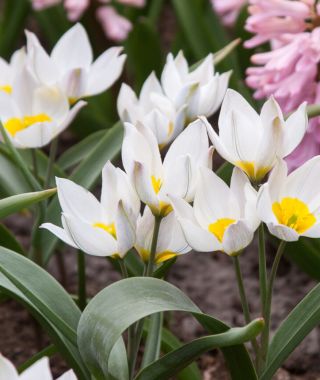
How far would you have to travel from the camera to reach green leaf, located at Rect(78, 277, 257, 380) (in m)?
0.88

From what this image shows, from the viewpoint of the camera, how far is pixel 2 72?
137 centimetres

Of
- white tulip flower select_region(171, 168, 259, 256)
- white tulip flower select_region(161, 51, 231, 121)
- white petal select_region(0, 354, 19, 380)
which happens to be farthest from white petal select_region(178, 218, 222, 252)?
white tulip flower select_region(161, 51, 231, 121)

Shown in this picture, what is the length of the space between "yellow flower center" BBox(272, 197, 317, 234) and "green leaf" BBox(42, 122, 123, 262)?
423 mm

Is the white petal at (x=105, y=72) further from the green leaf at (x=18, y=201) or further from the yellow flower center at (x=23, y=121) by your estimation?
the green leaf at (x=18, y=201)

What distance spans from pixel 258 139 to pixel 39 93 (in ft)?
1.32

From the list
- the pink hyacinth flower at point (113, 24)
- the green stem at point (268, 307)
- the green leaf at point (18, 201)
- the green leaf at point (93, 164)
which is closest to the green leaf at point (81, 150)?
the green leaf at point (93, 164)

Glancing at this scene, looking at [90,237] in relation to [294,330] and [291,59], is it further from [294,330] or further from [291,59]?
[291,59]

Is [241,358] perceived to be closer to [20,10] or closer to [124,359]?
[124,359]

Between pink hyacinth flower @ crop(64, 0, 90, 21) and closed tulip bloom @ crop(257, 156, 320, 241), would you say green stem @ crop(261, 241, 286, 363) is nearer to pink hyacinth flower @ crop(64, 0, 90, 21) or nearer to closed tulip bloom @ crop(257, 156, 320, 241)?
closed tulip bloom @ crop(257, 156, 320, 241)

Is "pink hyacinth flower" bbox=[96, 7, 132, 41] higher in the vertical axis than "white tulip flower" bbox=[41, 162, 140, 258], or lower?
lower

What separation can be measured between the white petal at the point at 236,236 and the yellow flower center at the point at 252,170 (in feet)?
0.30

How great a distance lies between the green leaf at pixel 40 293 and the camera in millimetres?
953

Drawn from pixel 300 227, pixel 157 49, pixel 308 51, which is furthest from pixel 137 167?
pixel 157 49

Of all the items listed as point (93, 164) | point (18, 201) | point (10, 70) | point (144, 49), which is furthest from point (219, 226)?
point (144, 49)
